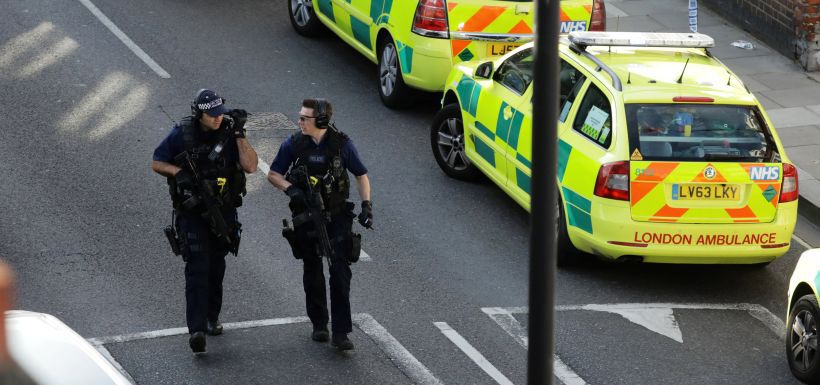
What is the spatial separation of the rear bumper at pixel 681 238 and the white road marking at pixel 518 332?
837mm

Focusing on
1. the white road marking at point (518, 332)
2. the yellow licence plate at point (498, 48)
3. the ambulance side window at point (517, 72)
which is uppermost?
the ambulance side window at point (517, 72)

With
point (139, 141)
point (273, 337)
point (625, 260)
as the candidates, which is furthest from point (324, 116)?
point (139, 141)

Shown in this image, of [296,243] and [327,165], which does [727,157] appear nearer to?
[327,165]

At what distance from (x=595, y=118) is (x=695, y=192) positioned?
995mm

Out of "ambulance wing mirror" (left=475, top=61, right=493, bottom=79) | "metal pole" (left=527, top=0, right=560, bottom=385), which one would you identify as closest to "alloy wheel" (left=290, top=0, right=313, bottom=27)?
"ambulance wing mirror" (left=475, top=61, right=493, bottom=79)

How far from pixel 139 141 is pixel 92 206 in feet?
5.05

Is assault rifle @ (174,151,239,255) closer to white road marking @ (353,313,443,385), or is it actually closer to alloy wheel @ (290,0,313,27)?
white road marking @ (353,313,443,385)

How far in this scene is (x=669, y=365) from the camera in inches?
382

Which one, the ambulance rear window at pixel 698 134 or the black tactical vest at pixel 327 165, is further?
the ambulance rear window at pixel 698 134

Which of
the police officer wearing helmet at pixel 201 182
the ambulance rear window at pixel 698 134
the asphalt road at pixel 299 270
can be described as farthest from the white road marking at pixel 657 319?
the police officer wearing helmet at pixel 201 182

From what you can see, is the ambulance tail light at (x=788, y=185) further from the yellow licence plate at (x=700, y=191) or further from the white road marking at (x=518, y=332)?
the white road marking at (x=518, y=332)

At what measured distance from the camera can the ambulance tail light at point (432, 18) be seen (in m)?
13.9

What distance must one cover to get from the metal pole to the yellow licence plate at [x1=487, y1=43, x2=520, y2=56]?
8.09 meters

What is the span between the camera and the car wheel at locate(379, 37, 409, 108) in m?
14.6
